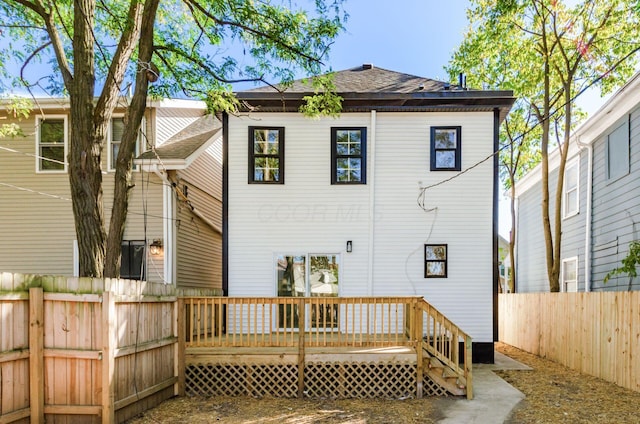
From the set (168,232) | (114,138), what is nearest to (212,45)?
(114,138)

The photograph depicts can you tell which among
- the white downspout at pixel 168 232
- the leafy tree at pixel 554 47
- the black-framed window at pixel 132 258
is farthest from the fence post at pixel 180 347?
the leafy tree at pixel 554 47

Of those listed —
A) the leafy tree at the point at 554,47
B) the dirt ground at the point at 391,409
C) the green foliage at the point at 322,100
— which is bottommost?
the dirt ground at the point at 391,409

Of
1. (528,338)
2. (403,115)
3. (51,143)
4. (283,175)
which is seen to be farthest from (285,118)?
(528,338)

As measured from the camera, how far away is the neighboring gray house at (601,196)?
9.05 metres

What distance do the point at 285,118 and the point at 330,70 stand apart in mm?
1719

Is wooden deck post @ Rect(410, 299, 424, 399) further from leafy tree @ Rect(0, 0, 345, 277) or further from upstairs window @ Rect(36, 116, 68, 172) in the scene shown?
upstairs window @ Rect(36, 116, 68, 172)

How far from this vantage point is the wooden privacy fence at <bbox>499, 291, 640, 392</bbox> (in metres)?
6.69

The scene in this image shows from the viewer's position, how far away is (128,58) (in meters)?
6.33

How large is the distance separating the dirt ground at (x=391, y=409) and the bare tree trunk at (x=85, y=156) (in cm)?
239

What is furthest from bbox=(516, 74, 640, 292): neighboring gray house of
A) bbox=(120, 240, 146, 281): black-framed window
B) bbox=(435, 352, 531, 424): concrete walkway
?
bbox=(120, 240, 146, 281): black-framed window

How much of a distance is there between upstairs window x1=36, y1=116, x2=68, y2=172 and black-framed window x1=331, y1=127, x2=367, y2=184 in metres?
6.23

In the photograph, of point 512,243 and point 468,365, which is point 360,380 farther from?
point 512,243

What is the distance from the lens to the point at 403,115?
9078 millimetres

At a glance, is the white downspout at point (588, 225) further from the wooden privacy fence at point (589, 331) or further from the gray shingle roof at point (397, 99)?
the gray shingle roof at point (397, 99)
